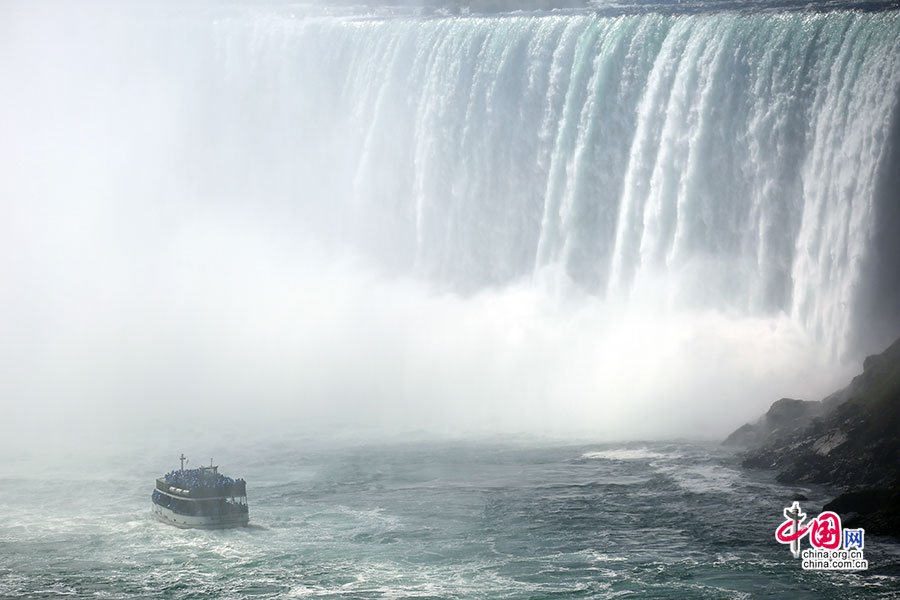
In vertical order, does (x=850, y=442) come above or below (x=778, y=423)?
below

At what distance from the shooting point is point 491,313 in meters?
59.1

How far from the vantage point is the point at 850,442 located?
135 feet

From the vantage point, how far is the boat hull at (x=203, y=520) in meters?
39.8

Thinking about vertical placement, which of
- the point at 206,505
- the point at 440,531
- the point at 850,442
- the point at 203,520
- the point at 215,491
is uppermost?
the point at 850,442

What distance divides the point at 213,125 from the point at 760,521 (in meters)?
42.8

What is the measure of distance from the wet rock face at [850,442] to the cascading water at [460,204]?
3.15 metres

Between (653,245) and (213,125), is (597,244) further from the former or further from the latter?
(213,125)

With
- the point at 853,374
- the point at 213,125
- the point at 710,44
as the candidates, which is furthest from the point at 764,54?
the point at 213,125

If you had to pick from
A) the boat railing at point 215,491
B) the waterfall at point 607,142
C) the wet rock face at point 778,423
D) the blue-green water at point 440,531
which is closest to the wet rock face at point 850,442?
the wet rock face at point 778,423

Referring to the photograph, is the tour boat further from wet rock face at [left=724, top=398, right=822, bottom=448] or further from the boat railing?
wet rock face at [left=724, top=398, right=822, bottom=448]

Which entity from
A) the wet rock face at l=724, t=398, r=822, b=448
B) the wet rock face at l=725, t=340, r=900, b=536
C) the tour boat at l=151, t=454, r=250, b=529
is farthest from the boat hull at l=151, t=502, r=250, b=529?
the wet rock face at l=724, t=398, r=822, b=448

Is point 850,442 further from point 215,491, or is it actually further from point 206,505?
point 206,505

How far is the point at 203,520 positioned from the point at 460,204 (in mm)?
25922

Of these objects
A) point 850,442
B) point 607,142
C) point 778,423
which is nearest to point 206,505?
point 778,423
